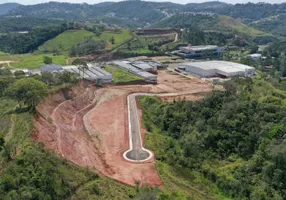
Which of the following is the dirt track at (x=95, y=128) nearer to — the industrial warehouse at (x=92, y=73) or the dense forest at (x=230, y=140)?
the industrial warehouse at (x=92, y=73)

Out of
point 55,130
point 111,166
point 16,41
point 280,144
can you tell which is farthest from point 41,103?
point 16,41

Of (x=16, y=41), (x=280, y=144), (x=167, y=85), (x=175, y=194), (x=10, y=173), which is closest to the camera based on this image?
(x=10, y=173)

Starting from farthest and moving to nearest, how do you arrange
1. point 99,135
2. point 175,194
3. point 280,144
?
point 99,135 → point 280,144 → point 175,194

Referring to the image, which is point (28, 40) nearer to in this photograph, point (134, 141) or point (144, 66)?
point (144, 66)

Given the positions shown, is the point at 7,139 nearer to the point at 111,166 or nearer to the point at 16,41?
the point at 111,166

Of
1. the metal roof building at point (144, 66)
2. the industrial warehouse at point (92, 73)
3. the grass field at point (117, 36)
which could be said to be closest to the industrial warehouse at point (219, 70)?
the metal roof building at point (144, 66)

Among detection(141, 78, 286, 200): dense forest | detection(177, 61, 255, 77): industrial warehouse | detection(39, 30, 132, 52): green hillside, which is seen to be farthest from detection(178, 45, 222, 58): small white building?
detection(141, 78, 286, 200): dense forest
